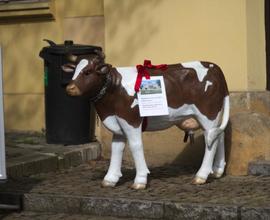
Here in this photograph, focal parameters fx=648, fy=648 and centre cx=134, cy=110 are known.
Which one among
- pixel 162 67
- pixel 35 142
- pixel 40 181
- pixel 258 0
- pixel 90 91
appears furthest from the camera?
pixel 35 142

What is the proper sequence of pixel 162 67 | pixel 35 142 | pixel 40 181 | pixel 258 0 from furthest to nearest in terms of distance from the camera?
pixel 35 142 → pixel 258 0 → pixel 40 181 → pixel 162 67

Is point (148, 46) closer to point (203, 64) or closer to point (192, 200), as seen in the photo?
point (203, 64)

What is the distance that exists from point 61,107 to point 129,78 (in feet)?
7.39

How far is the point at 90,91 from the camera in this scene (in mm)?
6031

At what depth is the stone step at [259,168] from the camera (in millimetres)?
6887

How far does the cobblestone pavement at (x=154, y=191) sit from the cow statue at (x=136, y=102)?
0.20m

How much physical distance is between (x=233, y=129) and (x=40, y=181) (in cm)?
215

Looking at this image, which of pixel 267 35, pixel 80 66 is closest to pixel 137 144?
pixel 80 66

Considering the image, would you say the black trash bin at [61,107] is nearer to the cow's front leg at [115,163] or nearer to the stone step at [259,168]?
the cow's front leg at [115,163]

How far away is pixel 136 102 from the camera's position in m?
6.16

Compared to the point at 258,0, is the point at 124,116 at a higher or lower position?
lower

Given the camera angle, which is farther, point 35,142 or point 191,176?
point 35,142

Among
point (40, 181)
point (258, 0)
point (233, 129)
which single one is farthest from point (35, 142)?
point (258, 0)

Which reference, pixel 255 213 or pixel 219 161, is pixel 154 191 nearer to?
pixel 219 161
